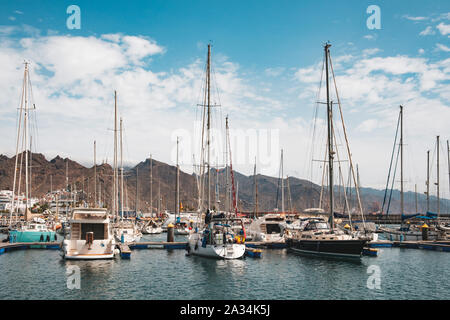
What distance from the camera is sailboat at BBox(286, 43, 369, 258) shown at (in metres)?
38.0

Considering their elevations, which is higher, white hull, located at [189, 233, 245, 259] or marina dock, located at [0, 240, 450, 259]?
white hull, located at [189, 233, 245, 259]

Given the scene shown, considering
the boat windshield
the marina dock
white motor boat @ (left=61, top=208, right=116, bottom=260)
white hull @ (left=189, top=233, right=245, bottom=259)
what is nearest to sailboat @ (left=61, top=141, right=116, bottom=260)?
white motor boat @ (left=61, top=208, right=116, bottom=260)

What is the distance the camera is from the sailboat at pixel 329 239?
125 feet

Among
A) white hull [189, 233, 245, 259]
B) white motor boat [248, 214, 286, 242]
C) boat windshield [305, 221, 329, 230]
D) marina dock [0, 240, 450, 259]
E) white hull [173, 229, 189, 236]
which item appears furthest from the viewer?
white hull [173, 229, 189, 236]

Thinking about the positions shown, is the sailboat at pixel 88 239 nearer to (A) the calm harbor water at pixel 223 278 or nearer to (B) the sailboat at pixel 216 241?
(A) the calm harbor water at pixel 223 278

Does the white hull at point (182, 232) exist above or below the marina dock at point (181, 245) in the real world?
below

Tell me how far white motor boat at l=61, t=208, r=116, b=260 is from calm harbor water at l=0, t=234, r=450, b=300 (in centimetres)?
80

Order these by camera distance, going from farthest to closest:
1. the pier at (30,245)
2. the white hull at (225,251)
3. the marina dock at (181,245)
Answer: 1. the marina dock at (181,245)
2. the pier at (30,245)
3. the white hull at (225,251)

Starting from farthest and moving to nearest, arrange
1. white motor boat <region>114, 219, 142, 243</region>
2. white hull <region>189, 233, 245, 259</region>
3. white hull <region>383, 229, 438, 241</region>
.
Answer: white hull <region>383, 229, 438, 241</region>, white motor boat <region>114, 219, 142, 243</region>, white hull <region>189, 233, 245, 259</region>

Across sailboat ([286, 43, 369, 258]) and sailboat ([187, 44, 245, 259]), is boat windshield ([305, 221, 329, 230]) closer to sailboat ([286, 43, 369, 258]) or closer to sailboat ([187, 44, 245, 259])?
sailboat ([286, 43, 369, 258])

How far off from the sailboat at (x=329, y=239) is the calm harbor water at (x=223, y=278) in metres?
1.07

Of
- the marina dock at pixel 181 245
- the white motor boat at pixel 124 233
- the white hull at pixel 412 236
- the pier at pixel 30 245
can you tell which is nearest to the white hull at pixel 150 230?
the white motor boat at pixel 124 233
